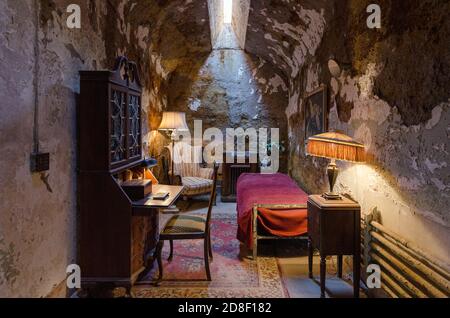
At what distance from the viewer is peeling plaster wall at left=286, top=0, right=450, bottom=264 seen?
5.95 ft

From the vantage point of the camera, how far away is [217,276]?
10.1 ft

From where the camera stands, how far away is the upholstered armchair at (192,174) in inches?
228

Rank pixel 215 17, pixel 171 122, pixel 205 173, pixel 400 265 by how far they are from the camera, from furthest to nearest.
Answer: pixel 205 173, pixel 215 17, pixel 171 122, pixel 400 265

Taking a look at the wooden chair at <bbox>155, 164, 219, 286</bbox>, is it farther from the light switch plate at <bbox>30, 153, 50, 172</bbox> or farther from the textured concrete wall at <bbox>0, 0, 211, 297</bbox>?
the light switch plate at <bbox>30, 153, 50, 172</bbox>

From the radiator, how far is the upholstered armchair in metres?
3.37

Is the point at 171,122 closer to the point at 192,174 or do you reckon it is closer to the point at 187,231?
the point at 192,174

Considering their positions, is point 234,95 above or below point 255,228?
above

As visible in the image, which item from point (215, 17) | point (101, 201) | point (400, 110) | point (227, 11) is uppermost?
point (227, 11)

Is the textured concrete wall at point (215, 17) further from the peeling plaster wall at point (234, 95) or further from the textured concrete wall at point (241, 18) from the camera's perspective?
the peeling plaster wall at point (234, 95)

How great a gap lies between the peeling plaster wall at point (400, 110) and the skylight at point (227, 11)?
3.15 meters

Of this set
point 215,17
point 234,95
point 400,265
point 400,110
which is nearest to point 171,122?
Result: point 234,95

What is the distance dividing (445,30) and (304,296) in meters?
2.05

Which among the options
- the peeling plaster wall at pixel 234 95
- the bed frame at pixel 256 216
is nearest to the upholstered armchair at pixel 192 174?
the peeling plaster wall at pixel 234 95

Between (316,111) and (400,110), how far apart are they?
2.14 metres
